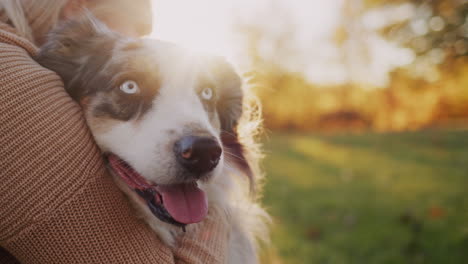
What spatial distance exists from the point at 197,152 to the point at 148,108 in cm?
47

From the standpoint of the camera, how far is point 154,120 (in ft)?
7.34

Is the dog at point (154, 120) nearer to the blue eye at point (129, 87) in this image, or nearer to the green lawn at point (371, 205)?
the blue eye at point (129, 87)

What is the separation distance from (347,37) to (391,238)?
1823cm

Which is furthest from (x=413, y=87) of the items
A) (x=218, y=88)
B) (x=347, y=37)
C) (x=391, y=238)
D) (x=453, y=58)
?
(x=218, y=88)

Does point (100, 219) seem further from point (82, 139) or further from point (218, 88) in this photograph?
point (218, 88)

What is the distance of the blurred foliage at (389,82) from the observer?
10.7 m

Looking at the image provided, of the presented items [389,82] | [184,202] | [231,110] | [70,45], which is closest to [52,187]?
[184,202]

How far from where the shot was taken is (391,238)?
501 cm

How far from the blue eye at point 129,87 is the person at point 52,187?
0.30 m

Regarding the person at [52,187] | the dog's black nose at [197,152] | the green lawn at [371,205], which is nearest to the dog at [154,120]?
the dog's black nose at [197,152]

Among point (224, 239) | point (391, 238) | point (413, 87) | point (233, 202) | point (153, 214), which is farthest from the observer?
point (413, 87)

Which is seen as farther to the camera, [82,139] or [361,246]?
[361,246]

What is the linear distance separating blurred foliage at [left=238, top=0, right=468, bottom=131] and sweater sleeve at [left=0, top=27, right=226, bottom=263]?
1.89 meters

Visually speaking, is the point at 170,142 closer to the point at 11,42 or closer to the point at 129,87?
the point at 129,87
